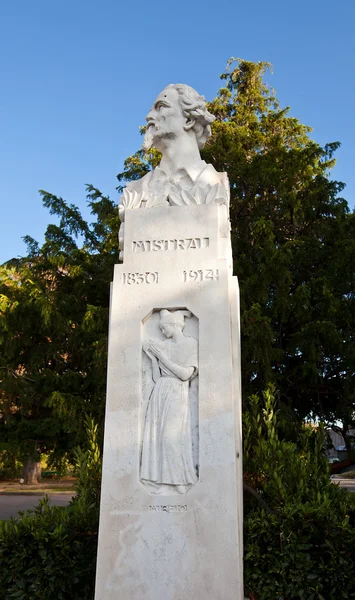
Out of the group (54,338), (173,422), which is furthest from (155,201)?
(54,338)

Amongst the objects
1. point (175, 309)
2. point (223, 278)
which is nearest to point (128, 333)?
point (175, 309)

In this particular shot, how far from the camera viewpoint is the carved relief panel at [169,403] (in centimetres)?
489

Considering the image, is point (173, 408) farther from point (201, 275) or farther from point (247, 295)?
point (247, 295)

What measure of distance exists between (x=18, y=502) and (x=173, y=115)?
14.5 metres

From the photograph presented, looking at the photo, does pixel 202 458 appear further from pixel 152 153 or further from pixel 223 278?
A: pixel 152 153

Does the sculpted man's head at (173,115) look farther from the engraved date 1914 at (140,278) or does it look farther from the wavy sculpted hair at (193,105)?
the engraved date 1914 at (140,278)

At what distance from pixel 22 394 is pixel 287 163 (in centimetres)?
939

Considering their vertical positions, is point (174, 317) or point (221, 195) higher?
point (221, 195)

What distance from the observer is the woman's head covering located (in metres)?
5.28

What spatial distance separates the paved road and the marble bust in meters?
10.8

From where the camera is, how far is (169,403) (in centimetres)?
504

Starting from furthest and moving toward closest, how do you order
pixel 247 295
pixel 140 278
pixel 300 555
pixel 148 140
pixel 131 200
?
pixel 247 295, pixel 148 140, pixel 131 200, pixel 140 278, pixel 300 555

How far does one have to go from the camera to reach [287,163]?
16.1m

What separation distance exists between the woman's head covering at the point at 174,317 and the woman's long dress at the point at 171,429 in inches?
7.0
